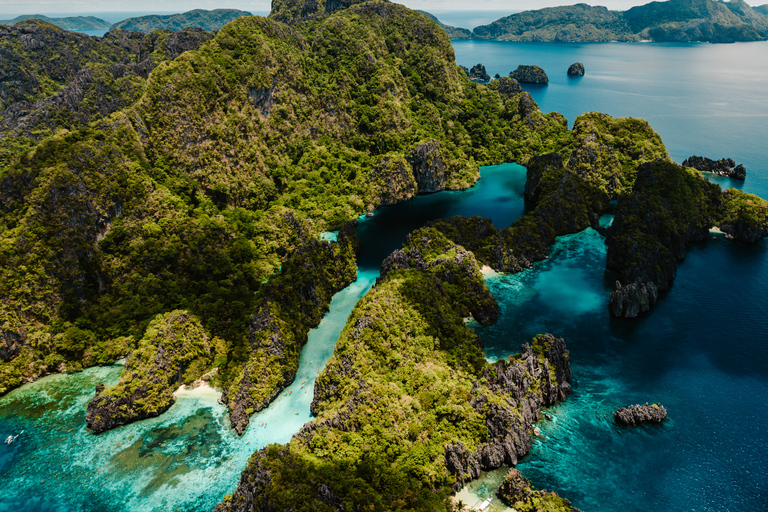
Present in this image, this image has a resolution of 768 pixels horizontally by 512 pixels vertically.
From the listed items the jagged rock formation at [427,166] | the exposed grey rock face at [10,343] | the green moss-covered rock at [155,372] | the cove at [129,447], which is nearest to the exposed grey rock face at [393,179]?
the jagged rock formation at [427,166]

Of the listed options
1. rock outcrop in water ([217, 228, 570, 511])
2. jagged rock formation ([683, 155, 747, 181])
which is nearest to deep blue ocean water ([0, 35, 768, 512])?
rock outcrop in water ([217, 228, 570, 511])

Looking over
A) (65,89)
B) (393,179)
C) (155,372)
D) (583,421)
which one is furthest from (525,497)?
(65,89)

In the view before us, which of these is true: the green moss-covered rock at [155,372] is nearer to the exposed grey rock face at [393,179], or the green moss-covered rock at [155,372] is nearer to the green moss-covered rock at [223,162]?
the green moss-covered rock at [223,162]

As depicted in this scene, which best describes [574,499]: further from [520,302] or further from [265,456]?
[520,302]

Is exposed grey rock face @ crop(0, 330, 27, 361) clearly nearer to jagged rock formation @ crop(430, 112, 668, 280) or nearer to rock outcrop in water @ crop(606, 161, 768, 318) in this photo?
jagged rock formation @ crop(430, 112, 668, 280)

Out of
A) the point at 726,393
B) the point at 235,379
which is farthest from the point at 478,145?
the point at 235,379

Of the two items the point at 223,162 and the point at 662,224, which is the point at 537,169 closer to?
the point at 662,224
